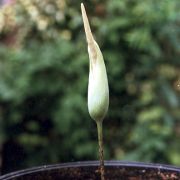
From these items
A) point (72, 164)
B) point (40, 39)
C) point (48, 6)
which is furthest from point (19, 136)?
point (72, 164)

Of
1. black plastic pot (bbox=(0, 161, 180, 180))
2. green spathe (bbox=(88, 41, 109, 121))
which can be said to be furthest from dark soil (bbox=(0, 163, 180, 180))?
green spathe (bbox=(88, 41, 109, 121))

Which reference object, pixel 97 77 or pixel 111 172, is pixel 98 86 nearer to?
pixel 97 77

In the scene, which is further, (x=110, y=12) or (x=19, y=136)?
(x=19, y=136)

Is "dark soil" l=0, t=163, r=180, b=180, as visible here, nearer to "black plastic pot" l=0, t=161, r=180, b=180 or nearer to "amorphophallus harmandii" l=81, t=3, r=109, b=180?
"black plastic pot" l=0, t=161, r=180, b=180

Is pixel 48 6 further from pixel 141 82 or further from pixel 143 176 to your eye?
pixel 143 176

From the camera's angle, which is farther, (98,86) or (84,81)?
(84,81)

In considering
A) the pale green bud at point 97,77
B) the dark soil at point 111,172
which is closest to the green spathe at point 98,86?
the pale green bud at point 97,77

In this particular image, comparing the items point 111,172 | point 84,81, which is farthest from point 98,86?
point 84,81
